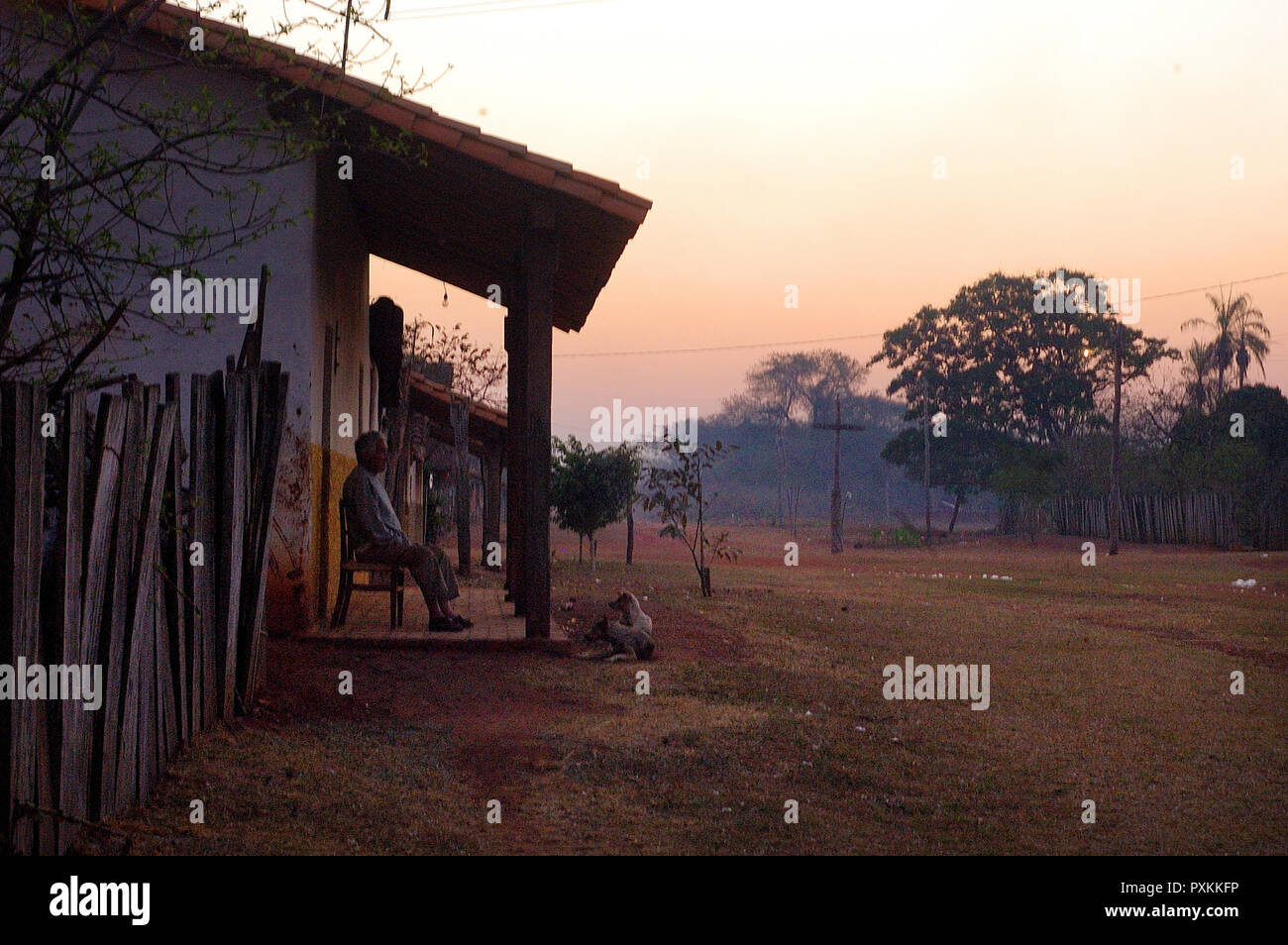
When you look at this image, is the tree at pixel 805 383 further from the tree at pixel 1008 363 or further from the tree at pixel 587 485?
the tree at pixel 587 485

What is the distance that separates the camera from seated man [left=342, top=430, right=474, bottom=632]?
8891 millimetres

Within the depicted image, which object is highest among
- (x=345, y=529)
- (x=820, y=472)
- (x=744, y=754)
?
(x=820, y=472)

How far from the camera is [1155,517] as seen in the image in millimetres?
38531

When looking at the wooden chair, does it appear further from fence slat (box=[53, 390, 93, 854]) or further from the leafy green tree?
the leafy green tree

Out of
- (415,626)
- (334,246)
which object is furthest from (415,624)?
(334,246)

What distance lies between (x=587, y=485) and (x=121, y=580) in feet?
65.0

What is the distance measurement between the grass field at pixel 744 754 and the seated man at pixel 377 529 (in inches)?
27.6

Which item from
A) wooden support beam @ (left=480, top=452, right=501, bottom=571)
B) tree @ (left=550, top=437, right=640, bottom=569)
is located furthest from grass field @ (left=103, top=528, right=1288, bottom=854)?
tree @ (left=550, top=437, right=640, bottom=569)

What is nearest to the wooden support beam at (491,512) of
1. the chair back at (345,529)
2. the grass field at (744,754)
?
the grass field at (744,754)

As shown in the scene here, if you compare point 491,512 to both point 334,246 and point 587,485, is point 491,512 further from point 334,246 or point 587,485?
point 334,246

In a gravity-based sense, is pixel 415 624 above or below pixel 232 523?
below

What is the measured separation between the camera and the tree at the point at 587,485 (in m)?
24.1
